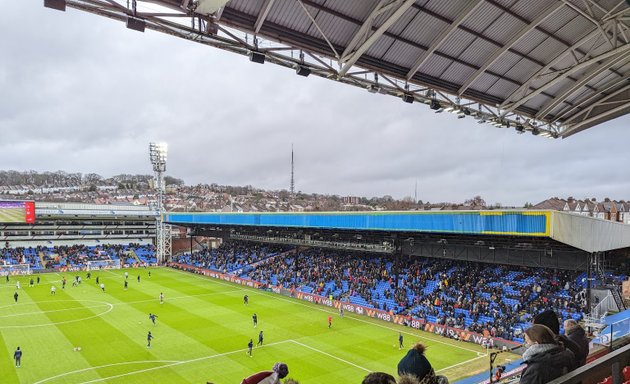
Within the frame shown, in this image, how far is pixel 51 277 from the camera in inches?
2131

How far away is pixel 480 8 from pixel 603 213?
68754mm

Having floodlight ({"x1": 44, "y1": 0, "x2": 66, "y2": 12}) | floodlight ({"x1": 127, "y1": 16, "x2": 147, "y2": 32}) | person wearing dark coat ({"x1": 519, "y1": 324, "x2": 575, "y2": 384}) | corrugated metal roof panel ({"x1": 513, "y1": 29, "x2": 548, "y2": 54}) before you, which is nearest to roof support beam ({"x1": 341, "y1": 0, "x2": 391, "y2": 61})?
floodlight ({"x1": 127, "y1": 16, "x2": 147, "y2": 32})

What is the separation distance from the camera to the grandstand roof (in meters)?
23.9

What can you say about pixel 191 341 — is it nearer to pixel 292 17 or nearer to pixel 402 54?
pixel 402 54

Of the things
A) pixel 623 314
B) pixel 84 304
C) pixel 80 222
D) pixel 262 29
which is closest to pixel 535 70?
pixel 262 29

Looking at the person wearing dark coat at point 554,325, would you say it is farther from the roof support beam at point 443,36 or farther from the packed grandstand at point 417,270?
the roof support beam at point 443,36

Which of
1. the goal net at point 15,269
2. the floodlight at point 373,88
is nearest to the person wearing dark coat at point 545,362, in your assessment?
the floodlight at point 373,88

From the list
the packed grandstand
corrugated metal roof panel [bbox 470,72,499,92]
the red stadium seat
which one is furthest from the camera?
the packed grandstand

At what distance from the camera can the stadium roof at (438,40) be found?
9.18m

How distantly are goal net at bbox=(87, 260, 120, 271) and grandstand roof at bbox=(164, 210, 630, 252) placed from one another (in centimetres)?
3602

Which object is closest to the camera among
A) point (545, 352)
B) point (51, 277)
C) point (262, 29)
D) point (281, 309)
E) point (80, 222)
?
point (545, 352)

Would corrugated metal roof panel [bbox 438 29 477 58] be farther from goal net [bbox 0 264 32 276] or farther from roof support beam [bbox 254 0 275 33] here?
goal net [bbox 0 264 32 276]

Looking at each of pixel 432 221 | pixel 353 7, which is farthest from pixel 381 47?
pixel 432 221

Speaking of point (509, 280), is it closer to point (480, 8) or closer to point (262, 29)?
point (480, 8)
